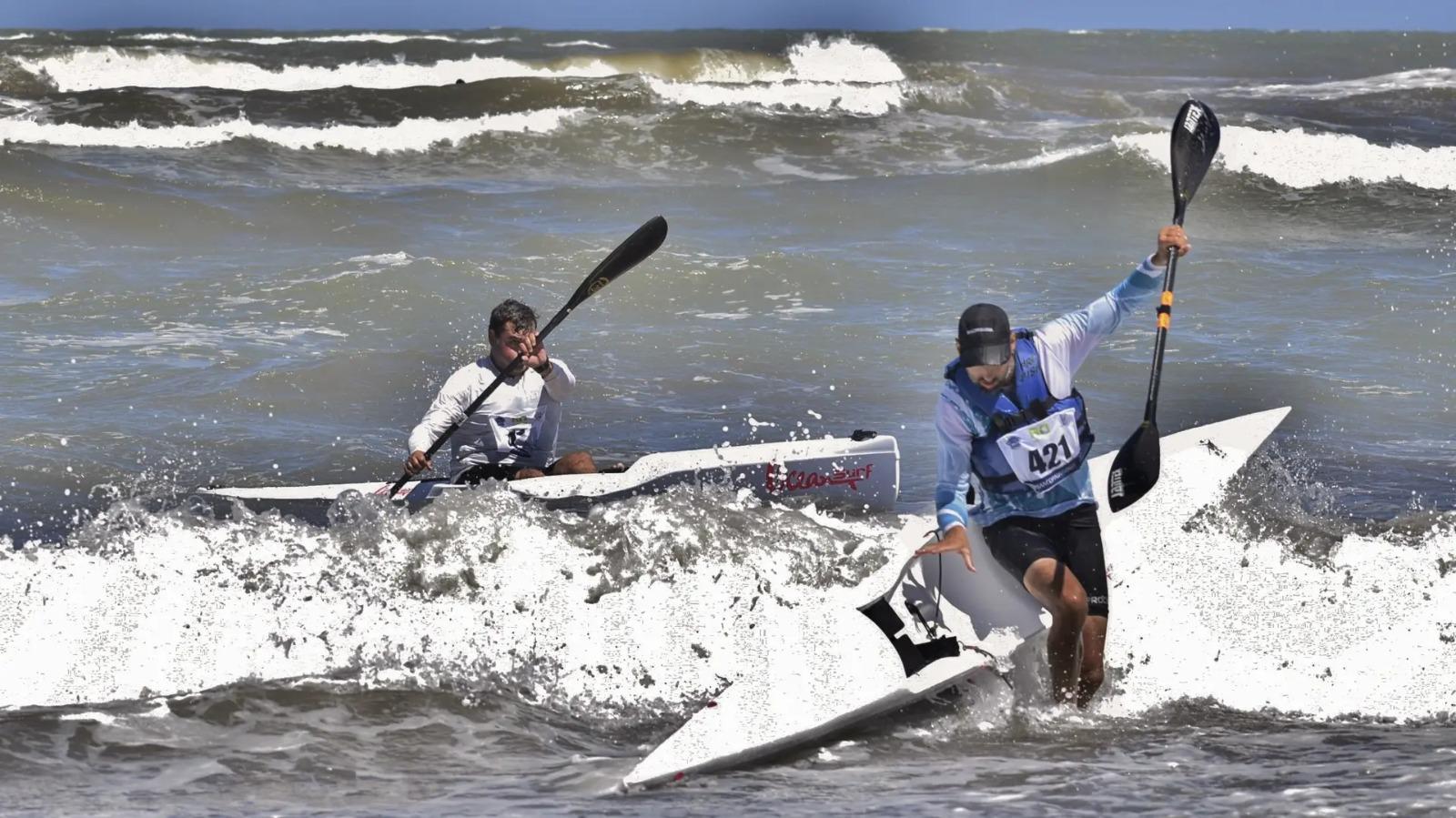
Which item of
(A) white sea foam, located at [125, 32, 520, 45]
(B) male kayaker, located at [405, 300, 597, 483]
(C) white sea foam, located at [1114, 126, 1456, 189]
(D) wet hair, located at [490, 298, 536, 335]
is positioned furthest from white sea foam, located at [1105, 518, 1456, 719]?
(A) white sea foam, located at [125, 32, 520, 45]

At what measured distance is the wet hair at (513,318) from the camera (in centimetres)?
719

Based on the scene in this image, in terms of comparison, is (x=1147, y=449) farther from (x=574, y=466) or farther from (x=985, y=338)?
(x=574, y=466)

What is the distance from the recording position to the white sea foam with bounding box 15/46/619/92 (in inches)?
1256

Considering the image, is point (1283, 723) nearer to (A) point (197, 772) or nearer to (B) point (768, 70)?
(A) point (197, 772)

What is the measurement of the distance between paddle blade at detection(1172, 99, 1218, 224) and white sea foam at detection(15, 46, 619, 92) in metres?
26.6

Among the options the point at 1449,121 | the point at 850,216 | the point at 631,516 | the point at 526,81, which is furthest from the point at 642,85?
the point at 631,516

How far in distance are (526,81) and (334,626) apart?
21744 mm

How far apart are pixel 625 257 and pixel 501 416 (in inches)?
64.6

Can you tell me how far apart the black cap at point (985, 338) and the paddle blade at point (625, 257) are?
4.13m

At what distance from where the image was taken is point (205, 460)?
914cm

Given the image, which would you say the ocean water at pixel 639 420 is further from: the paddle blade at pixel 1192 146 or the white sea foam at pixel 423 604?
the paddle blade at pixel 1192 146

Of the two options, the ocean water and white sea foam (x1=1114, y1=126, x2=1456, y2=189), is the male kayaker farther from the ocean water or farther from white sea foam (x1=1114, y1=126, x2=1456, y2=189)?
white sea foam (x1=1114, y1=126, x2=1456, y2=189)

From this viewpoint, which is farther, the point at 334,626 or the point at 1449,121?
the point at 1449,121

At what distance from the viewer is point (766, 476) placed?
295 inches
